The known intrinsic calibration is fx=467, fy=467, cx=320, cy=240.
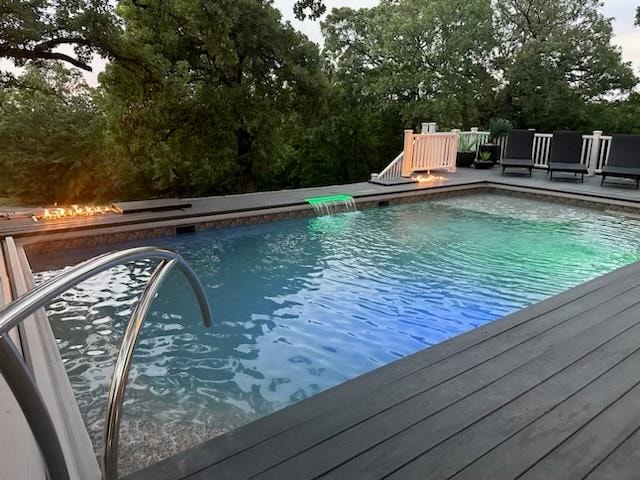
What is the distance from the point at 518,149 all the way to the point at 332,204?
17.4 ft

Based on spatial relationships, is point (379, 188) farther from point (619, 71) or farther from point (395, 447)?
point (619, 71)

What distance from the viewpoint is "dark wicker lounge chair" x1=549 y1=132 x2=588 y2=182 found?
935cm

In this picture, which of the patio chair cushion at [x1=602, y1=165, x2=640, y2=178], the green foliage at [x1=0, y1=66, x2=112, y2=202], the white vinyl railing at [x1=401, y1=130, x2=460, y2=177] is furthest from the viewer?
the green foliage at [x1=0, y1=66, x2=112, y2=202]

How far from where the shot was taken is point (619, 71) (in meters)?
13.4

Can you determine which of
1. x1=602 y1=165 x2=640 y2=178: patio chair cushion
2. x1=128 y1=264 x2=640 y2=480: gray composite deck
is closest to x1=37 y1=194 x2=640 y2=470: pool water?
x1=128 y1=264 x2=640 y2=480: gray composite deck

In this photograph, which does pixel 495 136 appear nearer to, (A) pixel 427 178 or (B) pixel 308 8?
(A) pixel 427 178

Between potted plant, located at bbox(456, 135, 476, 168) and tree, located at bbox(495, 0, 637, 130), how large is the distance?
10.4 feet

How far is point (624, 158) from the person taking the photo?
29.0 feet

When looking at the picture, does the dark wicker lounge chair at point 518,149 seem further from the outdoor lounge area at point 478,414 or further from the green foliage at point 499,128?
the outdoor lounge area at point 478,414

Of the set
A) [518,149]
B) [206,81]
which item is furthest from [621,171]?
[206,81]

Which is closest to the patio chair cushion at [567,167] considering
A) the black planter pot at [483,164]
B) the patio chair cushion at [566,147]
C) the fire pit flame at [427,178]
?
the patio chair cushion at [566,147]

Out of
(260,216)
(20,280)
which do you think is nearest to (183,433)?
(20,280)

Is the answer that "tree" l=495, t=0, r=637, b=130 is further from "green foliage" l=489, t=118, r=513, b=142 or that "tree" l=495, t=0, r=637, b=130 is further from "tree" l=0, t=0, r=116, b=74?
"tree" l=0, t=0, r=116, b=74

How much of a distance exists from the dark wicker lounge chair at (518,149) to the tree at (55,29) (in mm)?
7994
